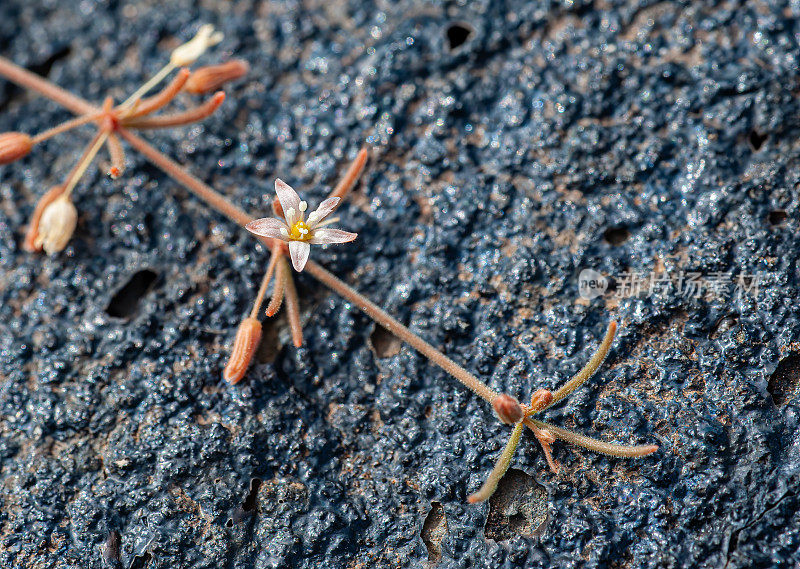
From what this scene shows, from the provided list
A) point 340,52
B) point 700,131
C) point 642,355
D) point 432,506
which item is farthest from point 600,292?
point 340,52

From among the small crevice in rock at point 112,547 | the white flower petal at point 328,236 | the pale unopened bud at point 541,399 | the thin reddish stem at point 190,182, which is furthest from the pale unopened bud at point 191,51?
the pale unopened bud at point 541,399

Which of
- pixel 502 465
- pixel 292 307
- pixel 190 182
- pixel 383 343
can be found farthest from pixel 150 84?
pixel 502 465

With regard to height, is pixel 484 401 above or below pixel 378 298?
below

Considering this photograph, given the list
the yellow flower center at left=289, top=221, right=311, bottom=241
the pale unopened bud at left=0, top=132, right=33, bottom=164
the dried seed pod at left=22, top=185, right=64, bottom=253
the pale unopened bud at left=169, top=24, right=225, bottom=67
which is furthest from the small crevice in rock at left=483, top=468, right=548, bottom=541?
the pale unopened bud at left=0, top=132, right=33, bottom=164

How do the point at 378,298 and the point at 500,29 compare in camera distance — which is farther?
the point at 500,29

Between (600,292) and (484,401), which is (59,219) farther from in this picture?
(600,292)

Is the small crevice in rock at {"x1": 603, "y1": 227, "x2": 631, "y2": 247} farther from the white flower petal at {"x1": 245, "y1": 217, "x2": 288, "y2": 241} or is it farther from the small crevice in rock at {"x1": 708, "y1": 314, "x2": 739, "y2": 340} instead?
the white flower petal at {"x1": 245, "y1": 217, "x2": 288, "y2": 241}
